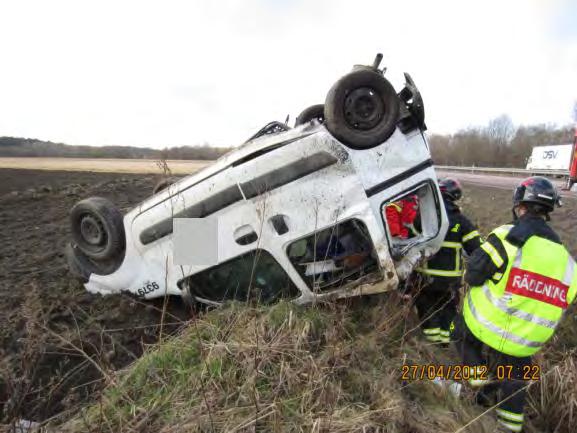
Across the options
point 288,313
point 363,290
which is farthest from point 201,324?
point 363,290

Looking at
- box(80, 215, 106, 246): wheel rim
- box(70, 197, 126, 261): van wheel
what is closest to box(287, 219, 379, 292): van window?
box(70, 197, 126, 261): van wheel

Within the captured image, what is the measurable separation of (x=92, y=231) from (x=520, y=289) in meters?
3.17

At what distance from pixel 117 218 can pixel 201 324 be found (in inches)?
48.5

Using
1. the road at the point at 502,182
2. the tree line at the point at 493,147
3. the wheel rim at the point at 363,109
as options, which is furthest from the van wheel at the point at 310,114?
the tree line at the point at 493,147

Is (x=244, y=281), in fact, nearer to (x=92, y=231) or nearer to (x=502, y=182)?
(x=92, y=231)

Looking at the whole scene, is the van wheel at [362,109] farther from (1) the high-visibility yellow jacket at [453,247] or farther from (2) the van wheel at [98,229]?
(2) the van wheel at [98,229]

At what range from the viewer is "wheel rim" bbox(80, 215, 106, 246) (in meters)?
2.92

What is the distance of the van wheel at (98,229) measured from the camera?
2.87m

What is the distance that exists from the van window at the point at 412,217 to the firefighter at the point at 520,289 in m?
0.57

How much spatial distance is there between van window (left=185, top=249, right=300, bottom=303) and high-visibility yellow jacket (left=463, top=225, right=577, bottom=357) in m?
1.28

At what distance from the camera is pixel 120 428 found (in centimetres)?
154

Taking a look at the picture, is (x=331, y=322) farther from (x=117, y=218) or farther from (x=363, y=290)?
(x=117, y=218)

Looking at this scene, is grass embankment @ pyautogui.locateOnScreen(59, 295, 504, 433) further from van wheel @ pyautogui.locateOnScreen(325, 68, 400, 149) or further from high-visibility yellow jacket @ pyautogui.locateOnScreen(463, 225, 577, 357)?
van wheel @ pyautogui.locateOnScreen(325, 68, 400, 149)

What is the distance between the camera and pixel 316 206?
2418 mm
